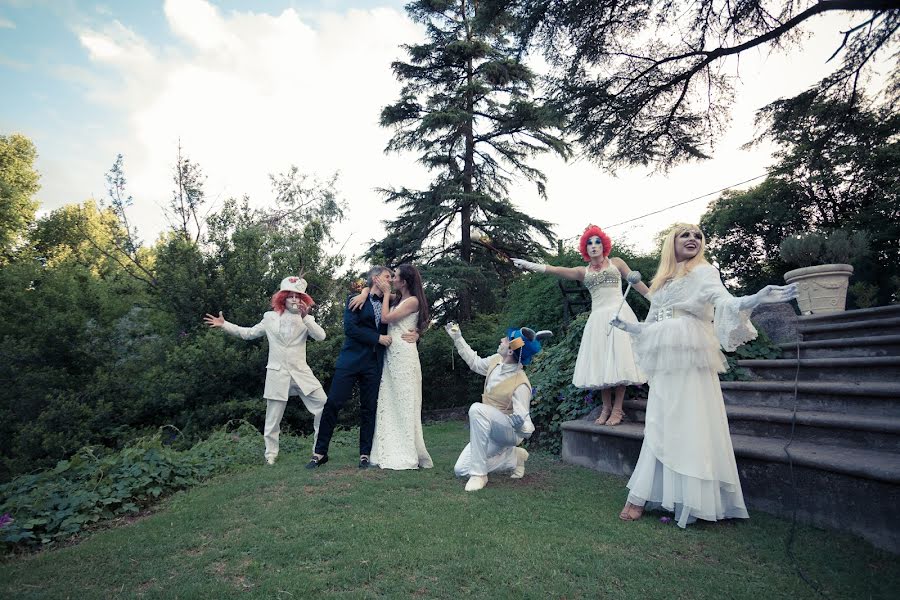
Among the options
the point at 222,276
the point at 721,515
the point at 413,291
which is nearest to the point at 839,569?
the point at 721,515

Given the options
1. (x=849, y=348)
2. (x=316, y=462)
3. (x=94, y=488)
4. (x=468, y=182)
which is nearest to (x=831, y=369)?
(x=849, y=348)

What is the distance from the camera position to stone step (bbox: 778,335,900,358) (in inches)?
203

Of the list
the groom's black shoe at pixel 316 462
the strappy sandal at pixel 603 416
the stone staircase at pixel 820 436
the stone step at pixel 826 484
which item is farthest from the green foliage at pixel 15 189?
the stone step at pixel 826 484

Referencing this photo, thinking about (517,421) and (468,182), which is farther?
Answer: (468,182)

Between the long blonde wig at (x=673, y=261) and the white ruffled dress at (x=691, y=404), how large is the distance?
60 millimetres

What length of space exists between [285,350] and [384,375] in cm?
149

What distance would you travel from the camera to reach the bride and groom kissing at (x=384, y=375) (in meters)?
5.42

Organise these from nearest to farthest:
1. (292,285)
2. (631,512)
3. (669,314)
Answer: (631,512) → (669,314) → (292,285)

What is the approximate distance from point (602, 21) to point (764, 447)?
403 cm

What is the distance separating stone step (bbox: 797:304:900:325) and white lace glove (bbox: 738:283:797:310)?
14.1 ft

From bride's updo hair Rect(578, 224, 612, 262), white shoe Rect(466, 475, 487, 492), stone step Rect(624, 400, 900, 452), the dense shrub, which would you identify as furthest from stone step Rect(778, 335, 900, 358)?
the dense shrub

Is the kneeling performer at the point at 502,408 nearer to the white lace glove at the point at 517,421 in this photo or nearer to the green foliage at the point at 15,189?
the white lace glove at the point at 517,421

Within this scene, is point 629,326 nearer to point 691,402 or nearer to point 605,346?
point 691,402

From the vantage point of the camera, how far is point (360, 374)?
220 inches
